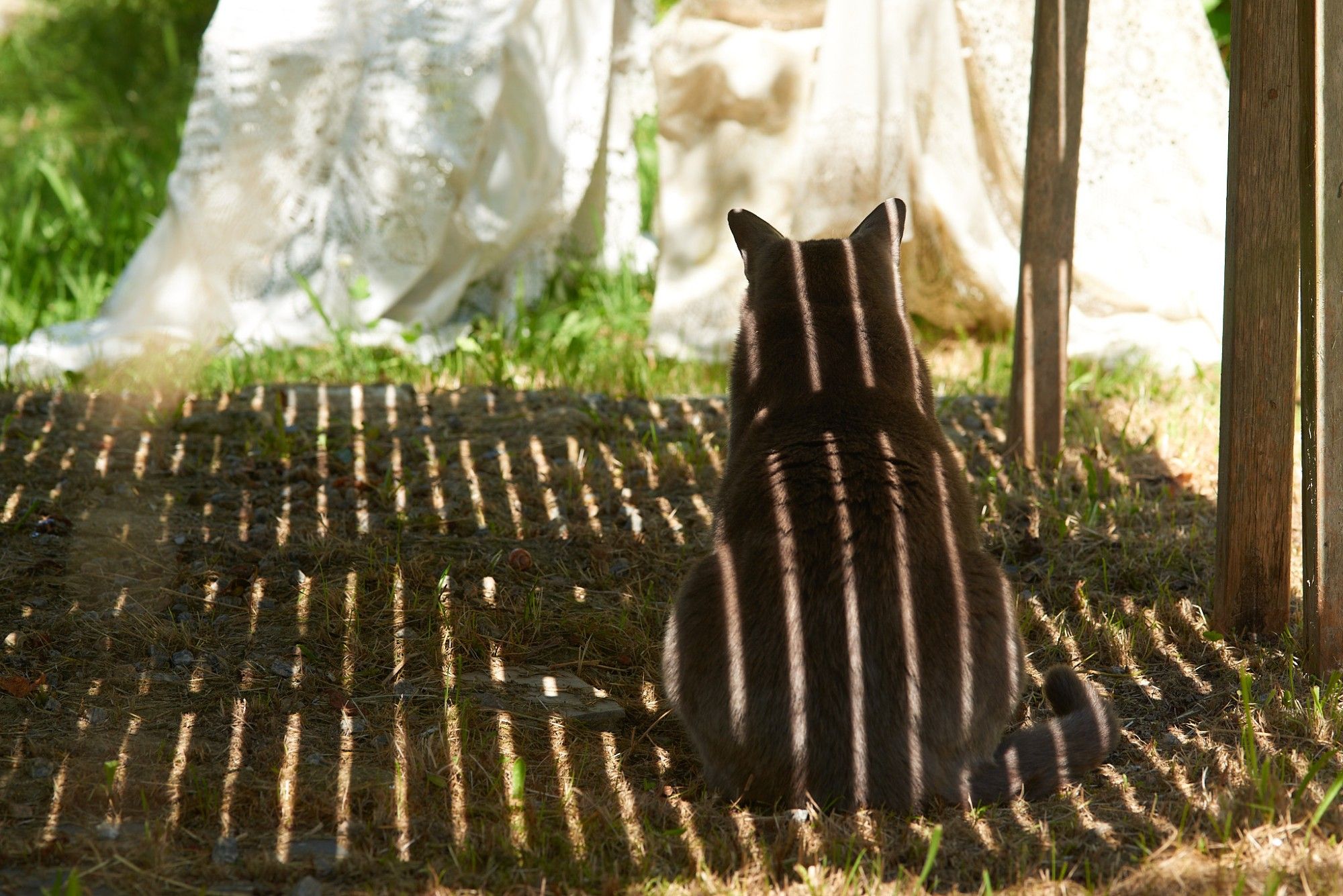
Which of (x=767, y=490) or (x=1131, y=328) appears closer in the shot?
(x=767, y=490)

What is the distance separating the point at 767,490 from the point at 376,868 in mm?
983

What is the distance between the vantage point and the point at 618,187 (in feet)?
18.9

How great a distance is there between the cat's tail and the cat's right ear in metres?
1.26

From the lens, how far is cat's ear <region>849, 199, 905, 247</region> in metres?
3.02

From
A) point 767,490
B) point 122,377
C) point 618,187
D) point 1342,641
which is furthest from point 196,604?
point 618,187

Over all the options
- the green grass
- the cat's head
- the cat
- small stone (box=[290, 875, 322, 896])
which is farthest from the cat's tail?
the green grass

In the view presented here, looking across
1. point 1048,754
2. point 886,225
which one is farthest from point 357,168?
point 1048,754

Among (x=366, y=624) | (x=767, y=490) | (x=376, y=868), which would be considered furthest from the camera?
(x=366, y=624)

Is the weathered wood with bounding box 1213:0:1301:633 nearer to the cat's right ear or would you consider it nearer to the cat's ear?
the cat's ear

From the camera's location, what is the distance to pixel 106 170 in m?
6.70

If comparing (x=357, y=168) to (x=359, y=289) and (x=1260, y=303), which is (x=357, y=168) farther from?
(x=1260, y=303)

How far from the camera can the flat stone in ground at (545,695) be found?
2803 mm

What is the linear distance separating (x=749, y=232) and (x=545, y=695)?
3.98ft

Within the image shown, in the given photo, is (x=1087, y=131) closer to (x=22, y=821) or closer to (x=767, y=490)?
(x=767, y=490)
